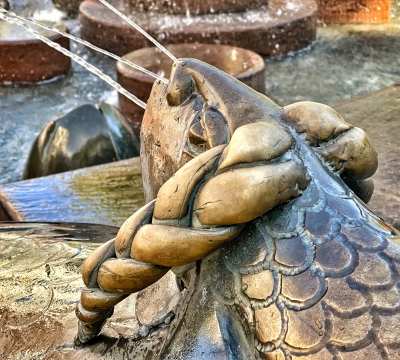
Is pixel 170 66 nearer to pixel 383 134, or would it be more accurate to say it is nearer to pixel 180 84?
pixel 383 134

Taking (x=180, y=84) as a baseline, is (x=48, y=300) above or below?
below

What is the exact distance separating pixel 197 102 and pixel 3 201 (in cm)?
202

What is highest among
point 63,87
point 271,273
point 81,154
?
point 271,273

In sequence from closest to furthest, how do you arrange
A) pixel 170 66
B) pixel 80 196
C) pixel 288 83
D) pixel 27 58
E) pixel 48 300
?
pixel 48 300 → pixel 80 196 → pixel 170 66 → pixel 288 83 → pixel 27 58

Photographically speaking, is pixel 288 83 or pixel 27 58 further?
pixel 27 58

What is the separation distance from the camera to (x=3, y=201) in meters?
2.91

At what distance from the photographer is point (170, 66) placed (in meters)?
5.01

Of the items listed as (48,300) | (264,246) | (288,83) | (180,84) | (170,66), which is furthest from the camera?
(288,83)

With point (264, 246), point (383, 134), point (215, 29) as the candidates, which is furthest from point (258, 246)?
point (215, 29)

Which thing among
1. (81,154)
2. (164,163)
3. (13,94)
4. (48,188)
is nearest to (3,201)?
(48,188)

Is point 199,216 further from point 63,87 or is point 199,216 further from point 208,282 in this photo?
point 63,87

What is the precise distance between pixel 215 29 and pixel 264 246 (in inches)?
205

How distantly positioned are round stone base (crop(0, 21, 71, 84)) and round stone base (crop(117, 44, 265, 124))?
1.18 metres

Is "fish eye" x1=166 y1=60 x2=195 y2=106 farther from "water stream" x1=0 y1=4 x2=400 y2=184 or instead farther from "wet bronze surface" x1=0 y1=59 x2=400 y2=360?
→ "water stream" x1=0 y1=4 x2=400 y2=184
